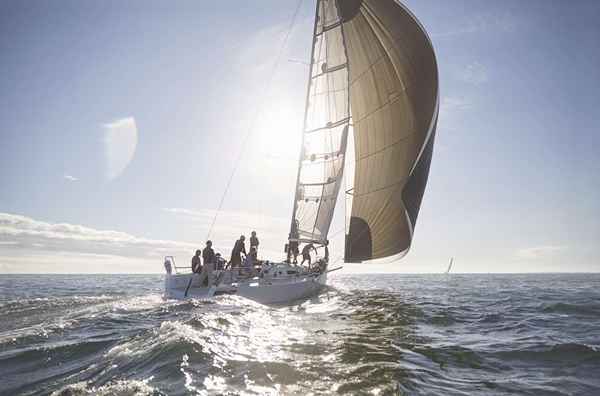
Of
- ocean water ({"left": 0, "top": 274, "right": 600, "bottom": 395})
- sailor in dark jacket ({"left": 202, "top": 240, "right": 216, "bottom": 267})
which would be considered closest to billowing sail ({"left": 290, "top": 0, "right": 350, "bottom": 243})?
sailor in dark jacket ({"left": 202, "top": 240, "right": 216, "bottom": 267})

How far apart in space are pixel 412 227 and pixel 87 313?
13.1 m

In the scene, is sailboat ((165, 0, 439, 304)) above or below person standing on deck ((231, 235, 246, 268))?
above

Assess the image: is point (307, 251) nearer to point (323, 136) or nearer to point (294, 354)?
point (323, 136)

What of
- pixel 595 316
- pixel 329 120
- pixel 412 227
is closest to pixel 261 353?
pixel 595 316

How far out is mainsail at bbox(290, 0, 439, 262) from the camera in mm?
15750

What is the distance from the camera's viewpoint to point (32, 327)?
8.55 m

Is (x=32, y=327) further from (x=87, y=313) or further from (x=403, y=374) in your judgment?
(x=403, y=374)

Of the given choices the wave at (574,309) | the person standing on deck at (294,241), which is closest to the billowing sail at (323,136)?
the person standing on deck at (294,241)

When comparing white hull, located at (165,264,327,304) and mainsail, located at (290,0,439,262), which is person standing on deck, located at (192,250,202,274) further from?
mainsail, located at (290,0,439,262)

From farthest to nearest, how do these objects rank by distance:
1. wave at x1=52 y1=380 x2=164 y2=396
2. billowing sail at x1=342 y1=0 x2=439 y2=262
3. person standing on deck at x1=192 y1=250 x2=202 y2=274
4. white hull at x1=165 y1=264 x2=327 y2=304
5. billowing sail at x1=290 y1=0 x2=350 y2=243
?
1. billowing sail at x1=290 y1=0 x2=350 y2=243
2. billowing sail at x1=342 y1=0 x2=439 y2=262
3. person standing on deck at x1=192 y1=250 x2=202 y2=274
4. white hull at x1=165 y1=264 x2=327 y2=304
5. wave at x1=52 y1=380 x2=164 y2=396

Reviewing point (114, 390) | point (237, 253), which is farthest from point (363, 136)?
point (114, 390)

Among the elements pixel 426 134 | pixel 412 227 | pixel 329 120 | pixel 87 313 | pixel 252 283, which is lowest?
pixel 87 313

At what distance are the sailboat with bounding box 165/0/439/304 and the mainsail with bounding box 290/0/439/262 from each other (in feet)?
0.15

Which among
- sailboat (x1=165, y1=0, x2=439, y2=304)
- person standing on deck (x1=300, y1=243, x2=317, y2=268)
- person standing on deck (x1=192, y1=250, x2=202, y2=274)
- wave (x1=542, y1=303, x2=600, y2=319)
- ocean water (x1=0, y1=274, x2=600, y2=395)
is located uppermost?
sailboat (x1=165, y1=0, x2=439, y2=304)
